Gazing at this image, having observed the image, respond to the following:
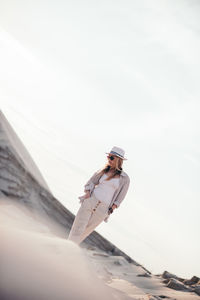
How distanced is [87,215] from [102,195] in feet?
1.00

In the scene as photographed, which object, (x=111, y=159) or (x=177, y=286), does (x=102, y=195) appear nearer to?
(x=111, y=159)

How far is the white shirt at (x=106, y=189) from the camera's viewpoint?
380cm

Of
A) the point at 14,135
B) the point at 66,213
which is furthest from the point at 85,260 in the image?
the point at 14,135

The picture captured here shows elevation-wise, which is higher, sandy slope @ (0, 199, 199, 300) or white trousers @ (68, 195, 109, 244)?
white trousers @ (68, 195, 109, 244)

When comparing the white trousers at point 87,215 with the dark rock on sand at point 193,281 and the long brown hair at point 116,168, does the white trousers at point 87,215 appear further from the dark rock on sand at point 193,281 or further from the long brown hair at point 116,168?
the dark rock on sand at point 193,281

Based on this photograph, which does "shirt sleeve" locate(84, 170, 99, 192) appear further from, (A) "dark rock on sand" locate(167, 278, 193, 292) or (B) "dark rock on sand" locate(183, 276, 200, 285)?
(B) "dark rock on sand" locate(183, 276, 200, 285)

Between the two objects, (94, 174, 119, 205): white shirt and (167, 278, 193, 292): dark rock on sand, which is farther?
(167, 278, 193, 292): dark rock on sand

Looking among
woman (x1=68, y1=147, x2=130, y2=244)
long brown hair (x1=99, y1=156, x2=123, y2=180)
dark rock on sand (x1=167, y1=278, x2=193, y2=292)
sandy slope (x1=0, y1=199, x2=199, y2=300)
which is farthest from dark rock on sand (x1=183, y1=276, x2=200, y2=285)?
sandy slope (x1=0, y1=199, x2=199, y2=300)

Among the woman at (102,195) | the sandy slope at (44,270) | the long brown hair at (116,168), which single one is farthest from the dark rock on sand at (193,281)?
the sandy slope at (44,270)

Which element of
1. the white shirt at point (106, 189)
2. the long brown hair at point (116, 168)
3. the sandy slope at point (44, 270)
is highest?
the long brown hair at point (116, 168)

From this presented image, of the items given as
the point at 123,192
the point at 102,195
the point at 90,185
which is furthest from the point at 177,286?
the point at 90,185

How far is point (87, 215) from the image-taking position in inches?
151

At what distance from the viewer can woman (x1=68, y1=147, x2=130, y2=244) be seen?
3801 mm

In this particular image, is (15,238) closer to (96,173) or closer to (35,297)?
(35,297)
